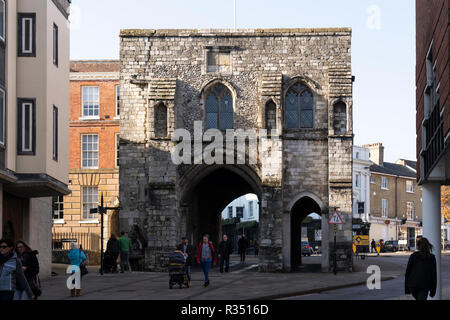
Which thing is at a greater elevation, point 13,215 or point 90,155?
point 90,155

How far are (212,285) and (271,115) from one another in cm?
1054

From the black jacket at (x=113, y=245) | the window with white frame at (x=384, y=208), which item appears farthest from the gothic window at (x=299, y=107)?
the window with white frame at (x=384, y=208)

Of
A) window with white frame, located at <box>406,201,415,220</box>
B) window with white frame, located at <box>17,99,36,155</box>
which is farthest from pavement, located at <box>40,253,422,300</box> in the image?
window with white frame, located at <box>406,201,415,220</box>

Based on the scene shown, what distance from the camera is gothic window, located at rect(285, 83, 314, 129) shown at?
35812 millimetres

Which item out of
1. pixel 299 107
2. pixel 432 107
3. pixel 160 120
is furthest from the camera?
pixel 299 107

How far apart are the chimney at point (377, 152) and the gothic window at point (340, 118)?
175ft

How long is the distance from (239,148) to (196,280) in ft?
25.9

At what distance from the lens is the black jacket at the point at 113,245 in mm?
31984

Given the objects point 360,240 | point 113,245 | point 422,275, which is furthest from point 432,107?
point 360,240

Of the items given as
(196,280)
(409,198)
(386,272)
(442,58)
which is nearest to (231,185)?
(386,272)

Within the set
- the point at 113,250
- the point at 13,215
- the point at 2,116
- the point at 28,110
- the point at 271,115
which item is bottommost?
the point at 113,250

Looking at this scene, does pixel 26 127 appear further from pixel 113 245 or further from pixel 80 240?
pixel 80 240

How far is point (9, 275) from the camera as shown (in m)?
13.9

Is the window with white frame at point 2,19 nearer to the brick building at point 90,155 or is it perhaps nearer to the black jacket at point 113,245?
the black jacket at point 113,245
